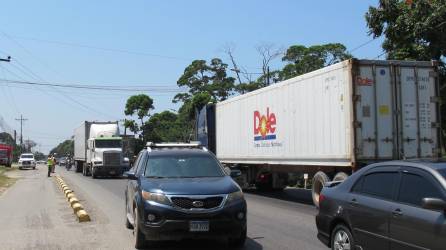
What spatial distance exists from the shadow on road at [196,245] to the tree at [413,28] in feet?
37.8

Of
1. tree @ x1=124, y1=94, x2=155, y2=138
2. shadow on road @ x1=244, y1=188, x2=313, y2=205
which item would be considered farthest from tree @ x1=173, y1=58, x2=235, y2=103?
shadow on road @ x1=244, y1=188, x2=313, y2=205

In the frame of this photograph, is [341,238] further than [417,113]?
No

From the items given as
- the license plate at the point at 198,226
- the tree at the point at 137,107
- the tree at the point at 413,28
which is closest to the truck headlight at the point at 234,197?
the license plate at the point at 198,226

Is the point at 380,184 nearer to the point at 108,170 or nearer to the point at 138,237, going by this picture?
the point at 138,237

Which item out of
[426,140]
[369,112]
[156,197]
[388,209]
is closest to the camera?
[388,209]

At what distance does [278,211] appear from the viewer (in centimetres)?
1541

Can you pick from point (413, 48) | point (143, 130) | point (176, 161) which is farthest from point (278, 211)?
point (143, 130)

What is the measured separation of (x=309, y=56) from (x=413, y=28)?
34652 millimetres

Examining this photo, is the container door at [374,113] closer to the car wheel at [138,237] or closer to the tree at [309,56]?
the car wheel at [138,237]

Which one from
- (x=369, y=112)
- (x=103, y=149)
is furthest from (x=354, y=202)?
(x=103, y=149)

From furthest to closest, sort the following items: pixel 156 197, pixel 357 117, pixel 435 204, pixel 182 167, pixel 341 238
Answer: pixel 357 117 < pixel 182 167 < pixel 156 197 < pixel 341 238 < pixel 435 204

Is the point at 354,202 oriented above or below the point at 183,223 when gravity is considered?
above

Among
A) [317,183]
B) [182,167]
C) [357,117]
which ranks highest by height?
[357,117]

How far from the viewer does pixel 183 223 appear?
8812mm
